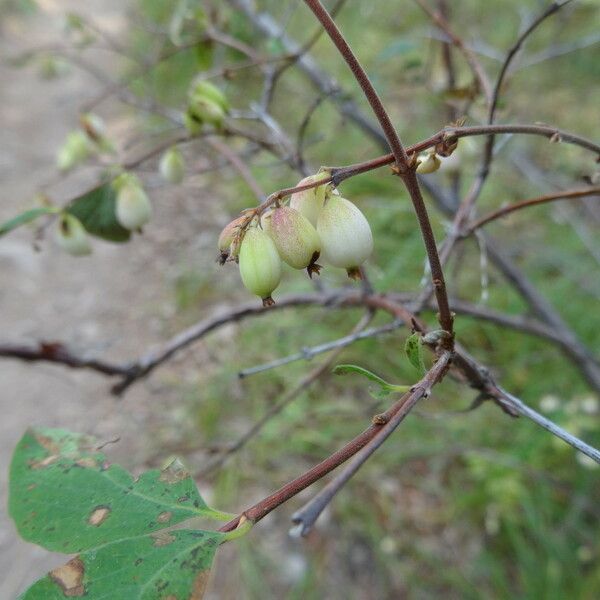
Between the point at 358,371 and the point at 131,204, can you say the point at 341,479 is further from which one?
the point at 131,204

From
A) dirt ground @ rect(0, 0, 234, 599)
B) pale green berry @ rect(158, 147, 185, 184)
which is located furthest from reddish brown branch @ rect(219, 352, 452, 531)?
dirt ground @ rect(0, 0, 234, 599)

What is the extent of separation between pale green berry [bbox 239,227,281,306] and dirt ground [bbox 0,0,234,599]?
120cm

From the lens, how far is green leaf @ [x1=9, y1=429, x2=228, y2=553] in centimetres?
38

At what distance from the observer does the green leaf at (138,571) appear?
0.34 m

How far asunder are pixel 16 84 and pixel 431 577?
15.1 feet

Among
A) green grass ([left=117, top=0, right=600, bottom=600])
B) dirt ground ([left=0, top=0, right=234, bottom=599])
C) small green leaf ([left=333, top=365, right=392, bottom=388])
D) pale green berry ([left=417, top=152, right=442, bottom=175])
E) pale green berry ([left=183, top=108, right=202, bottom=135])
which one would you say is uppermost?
pale green berry ([left=183, top=108, right=202, bottom=135])

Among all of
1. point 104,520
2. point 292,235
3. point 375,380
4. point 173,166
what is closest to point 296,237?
point 292,235

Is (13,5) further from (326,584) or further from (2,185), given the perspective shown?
(326,584)

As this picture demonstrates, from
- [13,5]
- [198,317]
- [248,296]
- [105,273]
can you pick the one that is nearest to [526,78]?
[248,296]

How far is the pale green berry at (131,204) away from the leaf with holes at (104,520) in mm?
318

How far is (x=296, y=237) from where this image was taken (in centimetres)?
41

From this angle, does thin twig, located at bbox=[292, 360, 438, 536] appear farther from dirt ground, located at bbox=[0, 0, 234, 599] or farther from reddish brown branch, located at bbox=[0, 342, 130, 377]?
dirt ground, located at bbox=[0, 0, 234, 599]

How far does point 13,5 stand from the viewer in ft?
16.2

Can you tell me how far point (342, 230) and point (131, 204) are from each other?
377 mm
